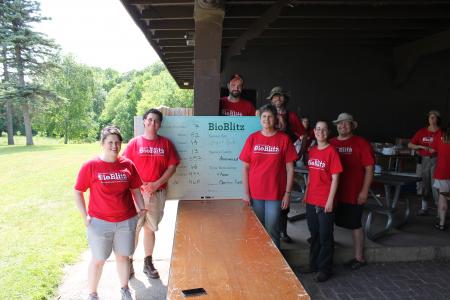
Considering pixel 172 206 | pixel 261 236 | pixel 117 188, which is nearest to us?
pixel 261 236

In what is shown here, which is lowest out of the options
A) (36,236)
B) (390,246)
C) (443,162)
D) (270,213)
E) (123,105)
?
(36,236)

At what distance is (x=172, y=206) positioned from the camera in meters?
7.19

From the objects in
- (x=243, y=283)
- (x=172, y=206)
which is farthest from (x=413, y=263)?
(x=172, y=206)

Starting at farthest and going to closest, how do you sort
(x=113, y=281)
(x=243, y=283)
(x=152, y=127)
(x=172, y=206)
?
(x=172, y=206) < (x=113, y=281) < (x=152, y=127) < (x=243, y=283)

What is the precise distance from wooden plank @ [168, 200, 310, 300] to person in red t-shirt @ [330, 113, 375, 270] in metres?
1.17

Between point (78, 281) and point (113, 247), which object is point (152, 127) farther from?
point (78, 281)

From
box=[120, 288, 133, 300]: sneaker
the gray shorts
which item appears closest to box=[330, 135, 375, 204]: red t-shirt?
the gray shorts

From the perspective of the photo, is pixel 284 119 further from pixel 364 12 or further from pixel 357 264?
pixel 364 12

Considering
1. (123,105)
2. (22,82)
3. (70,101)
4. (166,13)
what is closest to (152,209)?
(166,13)

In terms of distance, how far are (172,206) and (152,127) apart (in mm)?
3846

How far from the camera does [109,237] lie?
3082 mm

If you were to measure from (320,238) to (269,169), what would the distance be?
3.07 ft

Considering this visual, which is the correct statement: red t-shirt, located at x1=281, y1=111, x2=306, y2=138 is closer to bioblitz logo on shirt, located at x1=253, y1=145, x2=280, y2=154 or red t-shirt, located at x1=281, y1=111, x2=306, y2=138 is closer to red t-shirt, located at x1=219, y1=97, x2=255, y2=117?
red t-shirt, located at x1=219, y1=97, x2=255, y2=117

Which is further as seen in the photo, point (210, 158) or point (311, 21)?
point (311, 21)
